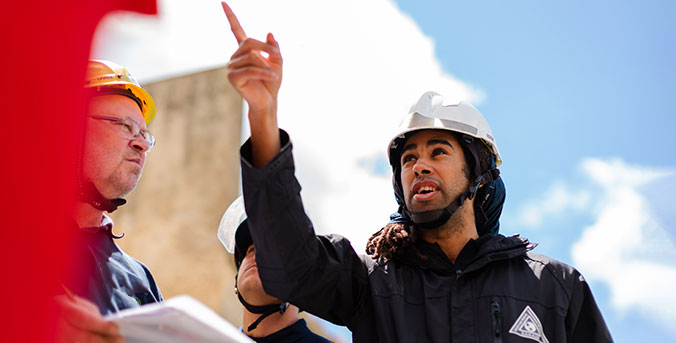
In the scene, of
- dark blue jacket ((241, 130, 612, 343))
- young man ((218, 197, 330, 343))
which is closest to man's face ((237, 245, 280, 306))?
young man ((218, 197, 330, 343))

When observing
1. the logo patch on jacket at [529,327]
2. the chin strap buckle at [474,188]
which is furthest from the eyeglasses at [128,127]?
the logo patch on jacket at [529,327]

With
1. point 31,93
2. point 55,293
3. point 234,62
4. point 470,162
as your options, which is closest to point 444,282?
point 470,162

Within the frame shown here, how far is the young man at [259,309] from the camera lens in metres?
3.54

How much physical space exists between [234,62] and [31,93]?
2.47 feet

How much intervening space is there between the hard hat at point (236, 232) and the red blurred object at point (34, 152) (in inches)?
64.6

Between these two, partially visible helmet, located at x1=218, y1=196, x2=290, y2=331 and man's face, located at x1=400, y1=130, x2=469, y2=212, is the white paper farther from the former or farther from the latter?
man's face, located at x1=400, y1=130, x2=469, y2=212

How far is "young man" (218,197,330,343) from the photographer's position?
3.54m

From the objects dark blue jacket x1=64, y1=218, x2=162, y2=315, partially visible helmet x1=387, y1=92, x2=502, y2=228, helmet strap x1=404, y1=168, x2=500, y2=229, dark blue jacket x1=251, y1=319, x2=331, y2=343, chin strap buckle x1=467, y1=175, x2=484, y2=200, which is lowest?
dark blue jacket x1=64, y1=218, x2=162, y2=315

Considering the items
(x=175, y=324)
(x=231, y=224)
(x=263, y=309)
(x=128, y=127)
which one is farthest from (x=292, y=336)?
(x=175, y=324)

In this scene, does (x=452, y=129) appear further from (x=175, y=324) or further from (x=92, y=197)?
(x=175, y=324)

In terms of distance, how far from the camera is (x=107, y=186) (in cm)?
309

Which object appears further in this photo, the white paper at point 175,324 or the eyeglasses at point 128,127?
the eyeglasses at point 128,127

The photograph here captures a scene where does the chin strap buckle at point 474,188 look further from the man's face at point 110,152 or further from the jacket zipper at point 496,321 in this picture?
the man's face at point 110,152

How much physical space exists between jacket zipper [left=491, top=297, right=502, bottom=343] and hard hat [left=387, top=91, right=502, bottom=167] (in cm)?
107
